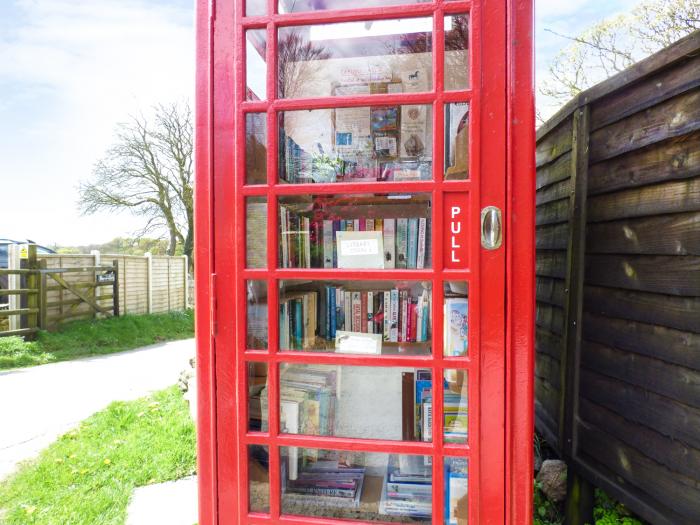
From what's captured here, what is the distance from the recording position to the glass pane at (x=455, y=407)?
1579mm

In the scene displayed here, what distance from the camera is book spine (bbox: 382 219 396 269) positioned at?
1658 mm

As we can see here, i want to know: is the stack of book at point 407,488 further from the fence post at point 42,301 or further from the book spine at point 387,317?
the fence post at point 42,301

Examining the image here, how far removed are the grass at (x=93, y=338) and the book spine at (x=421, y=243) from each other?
6.94 metres

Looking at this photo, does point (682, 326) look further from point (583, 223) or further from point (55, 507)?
point (55, 507)

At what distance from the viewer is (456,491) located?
1.60 meters

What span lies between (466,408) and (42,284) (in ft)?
28.5

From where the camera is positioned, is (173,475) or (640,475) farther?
(173,475)

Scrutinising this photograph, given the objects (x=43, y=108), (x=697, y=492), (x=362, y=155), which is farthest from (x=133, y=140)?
(x=697, y=492)

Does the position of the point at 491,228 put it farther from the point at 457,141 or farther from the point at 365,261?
the point at 365,261

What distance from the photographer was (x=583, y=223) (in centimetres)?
231

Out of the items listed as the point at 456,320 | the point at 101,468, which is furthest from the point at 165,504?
the point at 456,320

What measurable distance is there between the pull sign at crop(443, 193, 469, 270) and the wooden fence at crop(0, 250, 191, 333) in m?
7.97

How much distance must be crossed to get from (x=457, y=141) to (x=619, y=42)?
635 centimetres

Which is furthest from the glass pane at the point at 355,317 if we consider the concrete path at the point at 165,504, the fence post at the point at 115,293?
the fence post at the point at 115,293
